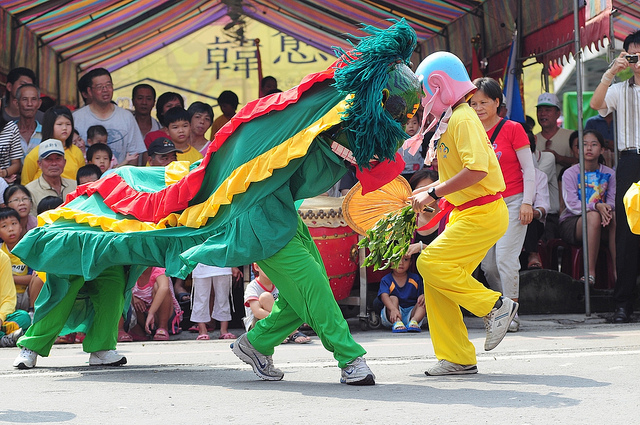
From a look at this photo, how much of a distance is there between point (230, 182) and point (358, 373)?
1180 millimetres

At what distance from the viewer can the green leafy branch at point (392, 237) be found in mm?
5207

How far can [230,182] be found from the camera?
4695mm

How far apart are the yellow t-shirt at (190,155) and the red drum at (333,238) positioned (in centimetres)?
181

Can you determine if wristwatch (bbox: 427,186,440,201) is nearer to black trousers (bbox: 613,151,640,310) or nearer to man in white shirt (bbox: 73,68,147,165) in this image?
black trousers (bbox: 613,151,640,310)

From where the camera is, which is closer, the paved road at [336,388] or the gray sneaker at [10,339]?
the paved road at [336,388]

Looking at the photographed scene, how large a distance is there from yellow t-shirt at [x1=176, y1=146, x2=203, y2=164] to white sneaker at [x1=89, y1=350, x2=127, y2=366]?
11.5ft

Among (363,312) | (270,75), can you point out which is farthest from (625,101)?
(270,75)

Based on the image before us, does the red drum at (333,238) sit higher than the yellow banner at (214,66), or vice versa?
the yellow banner at (214,66)

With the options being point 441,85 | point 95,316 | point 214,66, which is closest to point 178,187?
point 95,316

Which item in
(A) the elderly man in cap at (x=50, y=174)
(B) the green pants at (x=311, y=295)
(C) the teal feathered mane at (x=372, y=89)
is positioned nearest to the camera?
(C) the teal feathered mane at (x=372, y=89)

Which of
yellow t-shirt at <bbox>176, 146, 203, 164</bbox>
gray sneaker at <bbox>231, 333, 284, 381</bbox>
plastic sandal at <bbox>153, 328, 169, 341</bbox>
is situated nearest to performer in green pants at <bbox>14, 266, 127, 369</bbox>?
gray sneaker at <bbox>231, 333, 284, 381</bbox>

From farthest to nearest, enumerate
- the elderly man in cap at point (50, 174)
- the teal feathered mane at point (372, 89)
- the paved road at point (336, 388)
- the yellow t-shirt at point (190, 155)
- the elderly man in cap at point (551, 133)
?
the elderly man in cap at point (551, 133) < the yellow t-shirt at point (190, 155) < the elderly man in cap at point (50, 174) < the teal feathered mane at point (372, 89) < the paved road at point (336, 388)

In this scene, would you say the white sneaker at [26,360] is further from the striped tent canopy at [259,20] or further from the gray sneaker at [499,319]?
the striped tent canopy at [259,20]

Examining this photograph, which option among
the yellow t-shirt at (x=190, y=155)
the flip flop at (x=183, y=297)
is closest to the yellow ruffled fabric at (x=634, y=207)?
the flip flop at (x=183, y=297)
